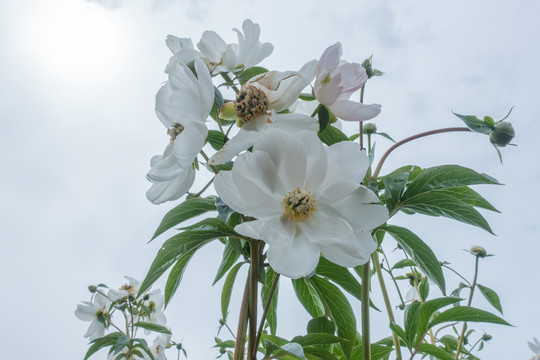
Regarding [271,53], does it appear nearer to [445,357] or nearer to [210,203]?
[210,203]

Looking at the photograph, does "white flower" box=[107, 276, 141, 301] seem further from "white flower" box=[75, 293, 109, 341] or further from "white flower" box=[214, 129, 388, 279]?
"white flower" box=[214, 129, 388, 279]

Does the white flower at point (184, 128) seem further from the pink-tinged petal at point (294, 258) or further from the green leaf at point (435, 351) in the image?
the green leaf at point (435, 351)

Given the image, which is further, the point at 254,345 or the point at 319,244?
the point at 254,345

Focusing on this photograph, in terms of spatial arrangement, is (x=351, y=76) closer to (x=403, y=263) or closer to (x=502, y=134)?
(x=502, y=134)

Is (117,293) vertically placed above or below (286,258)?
above

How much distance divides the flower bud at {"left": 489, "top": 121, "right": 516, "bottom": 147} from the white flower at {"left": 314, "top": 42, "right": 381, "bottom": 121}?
238mm

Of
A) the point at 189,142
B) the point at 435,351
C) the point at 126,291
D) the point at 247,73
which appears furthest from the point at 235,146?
the point at 126,291

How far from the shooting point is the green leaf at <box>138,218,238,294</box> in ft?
2.17

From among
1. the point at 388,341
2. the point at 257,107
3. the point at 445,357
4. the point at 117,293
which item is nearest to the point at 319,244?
the point at 257,107

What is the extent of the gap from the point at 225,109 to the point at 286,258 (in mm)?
236

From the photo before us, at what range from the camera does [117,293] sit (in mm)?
1623

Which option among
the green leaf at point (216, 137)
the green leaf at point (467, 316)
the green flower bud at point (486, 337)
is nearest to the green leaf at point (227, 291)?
the green leaf at point (216, 137)

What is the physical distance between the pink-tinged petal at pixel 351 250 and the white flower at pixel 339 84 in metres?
0.17

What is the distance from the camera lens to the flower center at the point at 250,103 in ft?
1.88
